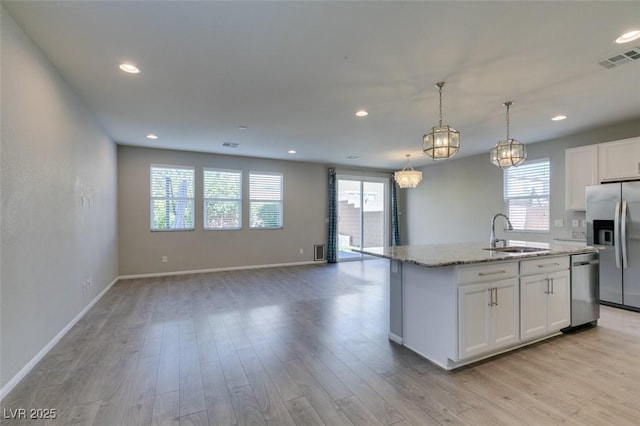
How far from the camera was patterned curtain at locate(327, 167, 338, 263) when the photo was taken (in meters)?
7.91

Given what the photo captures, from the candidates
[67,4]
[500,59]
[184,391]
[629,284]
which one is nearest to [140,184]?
[67,4]

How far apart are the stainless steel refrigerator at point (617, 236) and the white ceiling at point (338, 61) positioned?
1.13 m

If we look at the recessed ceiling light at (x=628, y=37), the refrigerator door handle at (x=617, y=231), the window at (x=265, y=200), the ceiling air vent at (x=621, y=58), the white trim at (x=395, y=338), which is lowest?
the white trim at (x=395, y=338)

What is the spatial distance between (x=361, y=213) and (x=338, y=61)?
20.3 ft

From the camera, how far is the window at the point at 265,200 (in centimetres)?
716

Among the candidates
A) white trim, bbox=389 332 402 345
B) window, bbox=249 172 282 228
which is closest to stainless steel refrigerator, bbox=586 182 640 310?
white trim, bbox=389 332 402 345

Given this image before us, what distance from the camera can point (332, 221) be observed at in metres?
7.95

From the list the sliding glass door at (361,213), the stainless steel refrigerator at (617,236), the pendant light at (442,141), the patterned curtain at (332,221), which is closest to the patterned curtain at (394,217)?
the sliding glass door at (361,213)

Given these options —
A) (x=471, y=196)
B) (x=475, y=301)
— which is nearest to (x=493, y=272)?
(x=475, y=301)

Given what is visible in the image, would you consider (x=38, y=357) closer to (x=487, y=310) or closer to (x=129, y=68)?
(x=129, y=68)

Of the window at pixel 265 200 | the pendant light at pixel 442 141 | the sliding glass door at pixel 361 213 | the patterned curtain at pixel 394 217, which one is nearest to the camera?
the pendant light at pixel 442 141

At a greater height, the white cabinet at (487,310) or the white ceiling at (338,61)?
the white ceiling at (338,61)

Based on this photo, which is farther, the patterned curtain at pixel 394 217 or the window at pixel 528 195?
the patterned curtain at pixel 394 217

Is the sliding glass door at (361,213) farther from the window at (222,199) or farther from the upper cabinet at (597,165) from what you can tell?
the upper cabinet at (597,165)
